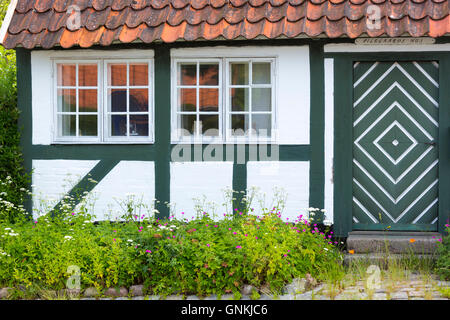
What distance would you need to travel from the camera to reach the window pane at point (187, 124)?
7.57m

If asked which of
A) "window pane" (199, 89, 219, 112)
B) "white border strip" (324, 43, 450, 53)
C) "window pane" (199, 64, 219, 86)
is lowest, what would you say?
"window pane" (199, 89, 219, 112)

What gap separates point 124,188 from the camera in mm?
7566

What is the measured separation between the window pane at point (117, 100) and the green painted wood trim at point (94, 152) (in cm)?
51

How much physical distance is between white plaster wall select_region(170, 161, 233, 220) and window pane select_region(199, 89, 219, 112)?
0.71 metres

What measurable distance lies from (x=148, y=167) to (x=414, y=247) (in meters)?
3.37

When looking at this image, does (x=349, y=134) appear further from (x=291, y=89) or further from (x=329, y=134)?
(x=291, y=89)

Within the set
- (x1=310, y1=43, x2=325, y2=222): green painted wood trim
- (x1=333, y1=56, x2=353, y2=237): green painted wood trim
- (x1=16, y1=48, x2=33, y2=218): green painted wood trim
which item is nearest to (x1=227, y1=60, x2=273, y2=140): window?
(x1=310, y1=43, x2=325, y2=222): green painted wood trim

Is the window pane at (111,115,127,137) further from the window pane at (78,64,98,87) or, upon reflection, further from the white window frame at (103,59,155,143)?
the window pane at (78,64,98,87)

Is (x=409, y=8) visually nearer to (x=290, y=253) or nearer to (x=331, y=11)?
(x=331, y=11)

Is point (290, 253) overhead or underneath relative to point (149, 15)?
underneath

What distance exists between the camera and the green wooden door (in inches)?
282

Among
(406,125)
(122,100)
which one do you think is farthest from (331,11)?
(122,100)

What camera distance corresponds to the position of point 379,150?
7250 mm
